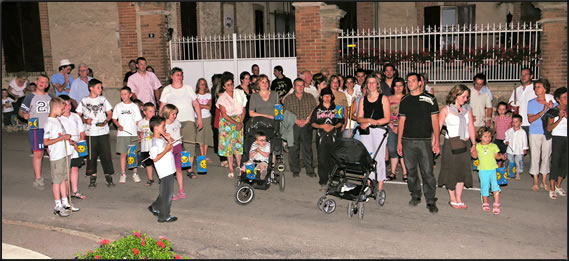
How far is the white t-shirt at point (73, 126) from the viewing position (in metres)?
7.84

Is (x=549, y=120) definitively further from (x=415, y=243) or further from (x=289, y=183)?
(x=289, y=183)

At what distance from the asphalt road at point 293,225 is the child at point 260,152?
530mm

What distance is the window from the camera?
19.0 meters

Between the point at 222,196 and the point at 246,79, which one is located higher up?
the point at 246,79

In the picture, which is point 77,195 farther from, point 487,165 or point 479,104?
point 479,104

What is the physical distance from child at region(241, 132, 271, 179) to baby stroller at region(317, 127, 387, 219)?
1.28 meters

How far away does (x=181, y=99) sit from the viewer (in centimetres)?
948

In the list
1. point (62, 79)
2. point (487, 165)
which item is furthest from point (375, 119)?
point (62, 79)

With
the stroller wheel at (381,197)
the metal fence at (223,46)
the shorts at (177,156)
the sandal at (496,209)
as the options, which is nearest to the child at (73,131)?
the shorts at (177,156)

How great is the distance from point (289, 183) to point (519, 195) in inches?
149

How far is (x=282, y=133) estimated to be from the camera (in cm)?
946

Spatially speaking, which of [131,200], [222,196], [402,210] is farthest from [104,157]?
[402,210]

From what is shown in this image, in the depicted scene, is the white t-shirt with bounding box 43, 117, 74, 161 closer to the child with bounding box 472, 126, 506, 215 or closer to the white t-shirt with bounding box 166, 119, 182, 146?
the white t-shirt with bounding box 166, 119, 182, 146

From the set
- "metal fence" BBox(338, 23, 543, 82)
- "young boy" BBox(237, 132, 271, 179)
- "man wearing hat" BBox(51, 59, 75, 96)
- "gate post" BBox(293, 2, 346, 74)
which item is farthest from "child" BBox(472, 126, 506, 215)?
"man wearing hat" BBox(51, 59, 75, 96)
